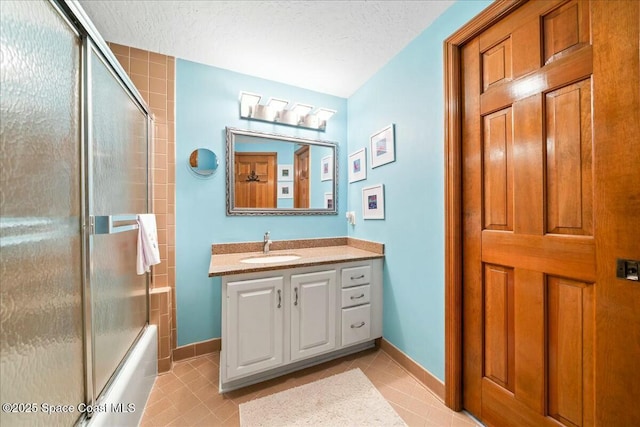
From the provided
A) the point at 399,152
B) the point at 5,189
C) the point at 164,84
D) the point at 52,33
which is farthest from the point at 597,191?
the point at 164,84

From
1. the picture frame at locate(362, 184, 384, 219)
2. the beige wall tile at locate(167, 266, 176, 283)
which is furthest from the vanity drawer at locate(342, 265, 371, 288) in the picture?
the beige wall tile at locate(167, 266, 176, 283)

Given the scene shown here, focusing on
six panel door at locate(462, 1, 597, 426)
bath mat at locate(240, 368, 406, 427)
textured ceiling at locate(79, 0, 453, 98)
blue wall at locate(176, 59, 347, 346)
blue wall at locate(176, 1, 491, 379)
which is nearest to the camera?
six panel door at locate(462, 1, 597, 426)

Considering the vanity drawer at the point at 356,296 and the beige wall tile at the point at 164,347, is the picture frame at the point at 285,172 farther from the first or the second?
the beige wall tile at the point at 164,347

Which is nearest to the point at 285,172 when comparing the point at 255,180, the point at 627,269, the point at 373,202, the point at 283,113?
the point at 255,180

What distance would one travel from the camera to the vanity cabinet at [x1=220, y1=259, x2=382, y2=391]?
4.74 ft

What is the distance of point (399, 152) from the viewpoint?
1763mm

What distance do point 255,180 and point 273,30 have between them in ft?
3.60

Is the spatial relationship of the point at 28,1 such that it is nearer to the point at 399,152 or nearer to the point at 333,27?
the point at 333,27

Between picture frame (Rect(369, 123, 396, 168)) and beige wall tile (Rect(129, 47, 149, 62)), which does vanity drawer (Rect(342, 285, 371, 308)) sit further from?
beige wall tile (Rect(129, 47, 149, 62))

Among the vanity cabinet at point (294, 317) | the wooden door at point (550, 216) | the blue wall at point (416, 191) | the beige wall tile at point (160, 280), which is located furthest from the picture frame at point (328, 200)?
the beige wall tile at point (160, 280)

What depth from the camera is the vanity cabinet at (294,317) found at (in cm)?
144

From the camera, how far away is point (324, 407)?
1343mm

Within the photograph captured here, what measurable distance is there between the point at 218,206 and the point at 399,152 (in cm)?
153

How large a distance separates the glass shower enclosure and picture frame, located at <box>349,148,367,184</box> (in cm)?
176
